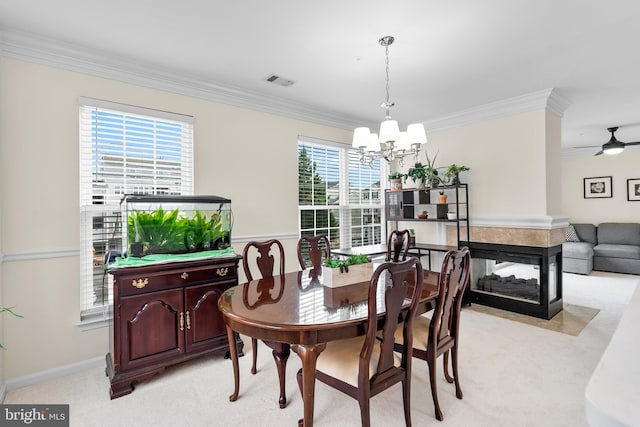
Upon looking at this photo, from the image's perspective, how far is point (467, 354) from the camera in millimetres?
2895

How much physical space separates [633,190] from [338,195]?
6132mm

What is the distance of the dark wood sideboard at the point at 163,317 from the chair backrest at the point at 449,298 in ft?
5.57

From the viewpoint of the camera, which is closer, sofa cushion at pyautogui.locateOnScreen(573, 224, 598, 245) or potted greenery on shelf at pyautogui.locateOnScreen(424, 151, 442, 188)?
potted greenery on shelf at pyautogui.locateOnScreen(424, 151, 442, 188)

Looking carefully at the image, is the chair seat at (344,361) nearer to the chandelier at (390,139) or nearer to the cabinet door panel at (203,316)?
the cabinet door panel at (203,316)

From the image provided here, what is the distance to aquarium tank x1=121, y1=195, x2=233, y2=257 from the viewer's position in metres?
2.49

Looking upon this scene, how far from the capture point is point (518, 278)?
405 cm

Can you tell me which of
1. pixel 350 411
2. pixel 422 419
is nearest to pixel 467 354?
pixel 422 419

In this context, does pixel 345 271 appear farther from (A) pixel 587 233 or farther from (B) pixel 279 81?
(A) pixel 587 233

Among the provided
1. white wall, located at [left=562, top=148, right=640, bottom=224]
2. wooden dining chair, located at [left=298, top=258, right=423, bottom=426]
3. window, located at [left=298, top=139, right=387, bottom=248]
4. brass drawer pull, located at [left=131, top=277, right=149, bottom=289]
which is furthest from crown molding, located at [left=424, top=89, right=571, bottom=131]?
brass drawer pull, located at [left=131, top=277, right=149, bottom=289]

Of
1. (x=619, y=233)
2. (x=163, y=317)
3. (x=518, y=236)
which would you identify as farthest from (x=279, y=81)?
(x=619, y=233)

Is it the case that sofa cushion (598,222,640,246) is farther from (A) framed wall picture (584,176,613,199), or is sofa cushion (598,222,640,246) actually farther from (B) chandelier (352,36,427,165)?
(B) chandelier (352,36,427,165)

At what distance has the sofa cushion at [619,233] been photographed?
6.11m

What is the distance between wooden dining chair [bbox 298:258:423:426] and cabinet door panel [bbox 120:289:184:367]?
4.01 feet

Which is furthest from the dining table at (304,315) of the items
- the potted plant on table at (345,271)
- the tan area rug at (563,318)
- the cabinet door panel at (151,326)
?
the tan area rug at (563,318)
